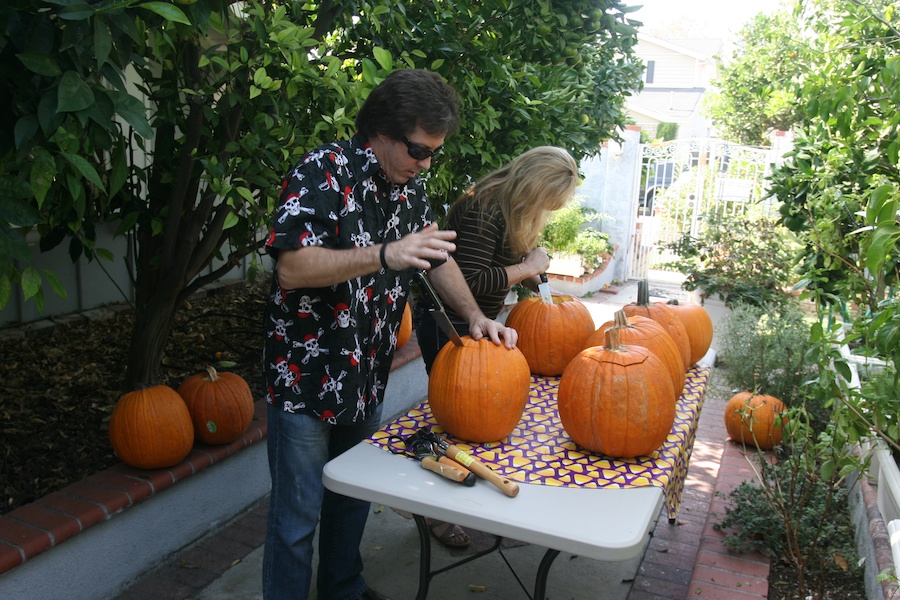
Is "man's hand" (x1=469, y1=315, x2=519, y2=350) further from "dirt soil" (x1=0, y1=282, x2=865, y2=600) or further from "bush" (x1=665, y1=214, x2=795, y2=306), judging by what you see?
"bush" (x1=665, y1=214, x2=795, y2=306)

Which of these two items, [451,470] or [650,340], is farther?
[650,340]

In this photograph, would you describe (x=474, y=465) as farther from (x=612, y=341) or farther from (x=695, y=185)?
(x=695, y=185)

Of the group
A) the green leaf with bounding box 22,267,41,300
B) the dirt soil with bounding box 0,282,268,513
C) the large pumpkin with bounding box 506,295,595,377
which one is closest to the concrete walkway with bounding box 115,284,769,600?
the dirt soil with bounding box 0,282,268,513

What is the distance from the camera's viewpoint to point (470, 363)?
2.35m

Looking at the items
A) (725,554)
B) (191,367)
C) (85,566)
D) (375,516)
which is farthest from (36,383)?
(725,554)

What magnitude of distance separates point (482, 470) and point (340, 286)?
696 mm

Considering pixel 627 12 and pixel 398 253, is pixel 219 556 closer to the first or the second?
pixel 398 253

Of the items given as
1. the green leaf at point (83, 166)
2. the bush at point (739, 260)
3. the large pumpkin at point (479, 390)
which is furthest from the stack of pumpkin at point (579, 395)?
the bush at point (739, 260)

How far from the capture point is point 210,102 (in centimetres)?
309

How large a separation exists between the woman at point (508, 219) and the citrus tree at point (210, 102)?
2.18 feet

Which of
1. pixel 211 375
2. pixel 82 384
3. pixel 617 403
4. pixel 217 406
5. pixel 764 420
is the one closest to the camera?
pixel 617 403

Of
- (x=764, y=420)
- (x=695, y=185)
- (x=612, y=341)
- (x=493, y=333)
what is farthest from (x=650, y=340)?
(x=695, y=185)

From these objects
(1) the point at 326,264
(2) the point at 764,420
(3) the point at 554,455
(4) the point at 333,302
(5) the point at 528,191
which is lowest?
(2) the point at 764,420

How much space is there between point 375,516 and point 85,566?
142 centimetres
